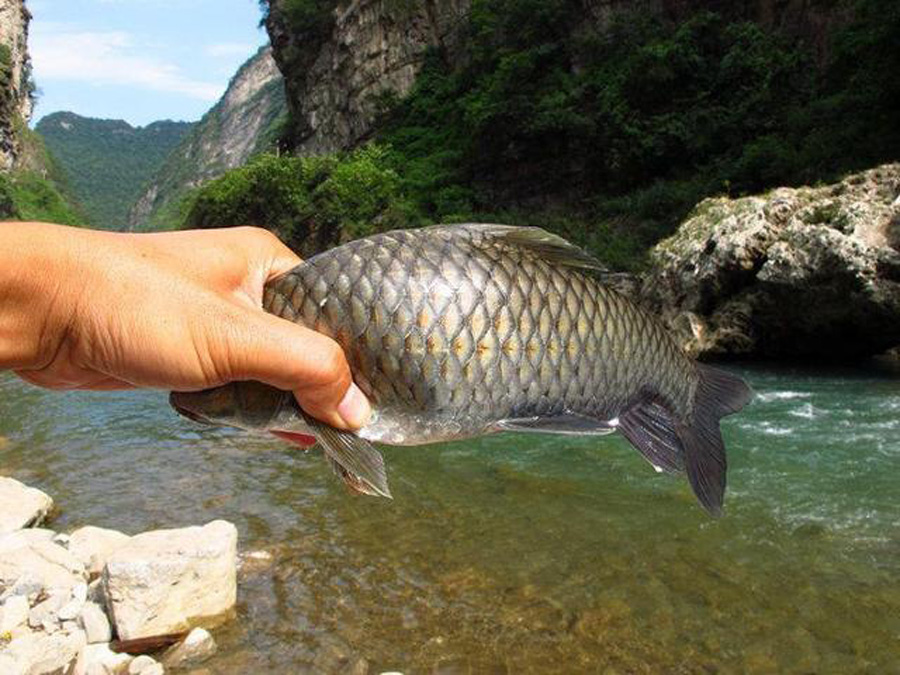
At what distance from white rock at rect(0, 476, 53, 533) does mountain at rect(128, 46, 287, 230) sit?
110 m

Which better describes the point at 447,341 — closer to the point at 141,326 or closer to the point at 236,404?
the point at 236,404

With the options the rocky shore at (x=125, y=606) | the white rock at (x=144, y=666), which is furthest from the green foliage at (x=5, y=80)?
the white rock at (x=144, y=666)

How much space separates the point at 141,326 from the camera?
6.10 ft

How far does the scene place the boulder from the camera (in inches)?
536

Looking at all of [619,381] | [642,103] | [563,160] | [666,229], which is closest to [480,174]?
[563,160]

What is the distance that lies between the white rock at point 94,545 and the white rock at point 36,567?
0.17 meters

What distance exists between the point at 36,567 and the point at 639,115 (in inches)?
1045

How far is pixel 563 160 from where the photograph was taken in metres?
31.5

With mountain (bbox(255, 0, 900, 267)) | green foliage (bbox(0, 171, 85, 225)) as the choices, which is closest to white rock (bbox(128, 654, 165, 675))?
mountain (bbox(255, 0, 900, 267))

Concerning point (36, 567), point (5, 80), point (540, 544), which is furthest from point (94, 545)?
point (5, 80)

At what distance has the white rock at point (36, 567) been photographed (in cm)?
566

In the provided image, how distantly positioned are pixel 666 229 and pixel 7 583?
22.2m

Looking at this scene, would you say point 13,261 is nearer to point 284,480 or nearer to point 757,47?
point 284,480

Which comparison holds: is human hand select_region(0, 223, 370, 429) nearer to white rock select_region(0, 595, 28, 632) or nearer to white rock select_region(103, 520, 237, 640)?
white rock select_region(103, 520, 237, 640)
